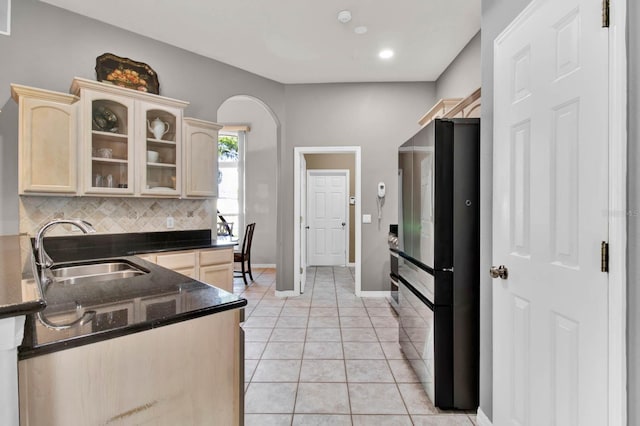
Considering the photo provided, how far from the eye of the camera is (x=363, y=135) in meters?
4.46

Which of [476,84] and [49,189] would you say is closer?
[49,189]

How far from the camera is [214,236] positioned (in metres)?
3.79

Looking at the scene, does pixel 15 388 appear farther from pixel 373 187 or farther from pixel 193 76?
pixel 373 187

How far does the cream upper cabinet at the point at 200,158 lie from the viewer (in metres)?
3.25

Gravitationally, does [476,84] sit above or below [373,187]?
above

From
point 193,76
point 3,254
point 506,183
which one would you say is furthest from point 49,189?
point 506,183

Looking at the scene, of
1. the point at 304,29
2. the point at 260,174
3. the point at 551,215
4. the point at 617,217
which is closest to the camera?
the point at 617,217

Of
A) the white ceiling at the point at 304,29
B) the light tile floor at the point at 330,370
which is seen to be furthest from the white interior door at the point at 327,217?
the white ceiling at the point at 304,29

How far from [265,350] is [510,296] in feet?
6.78

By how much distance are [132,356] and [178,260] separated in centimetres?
223

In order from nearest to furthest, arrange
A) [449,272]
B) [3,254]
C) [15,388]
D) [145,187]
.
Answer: [15,388], [3,254], [449,272], [145,187]

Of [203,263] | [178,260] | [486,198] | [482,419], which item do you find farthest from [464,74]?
[178,260]

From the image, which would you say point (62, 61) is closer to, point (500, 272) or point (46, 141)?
point (46, 141)

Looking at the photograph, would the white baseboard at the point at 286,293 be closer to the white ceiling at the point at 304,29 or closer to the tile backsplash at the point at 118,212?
the tile backsplash at the point at 118,212
